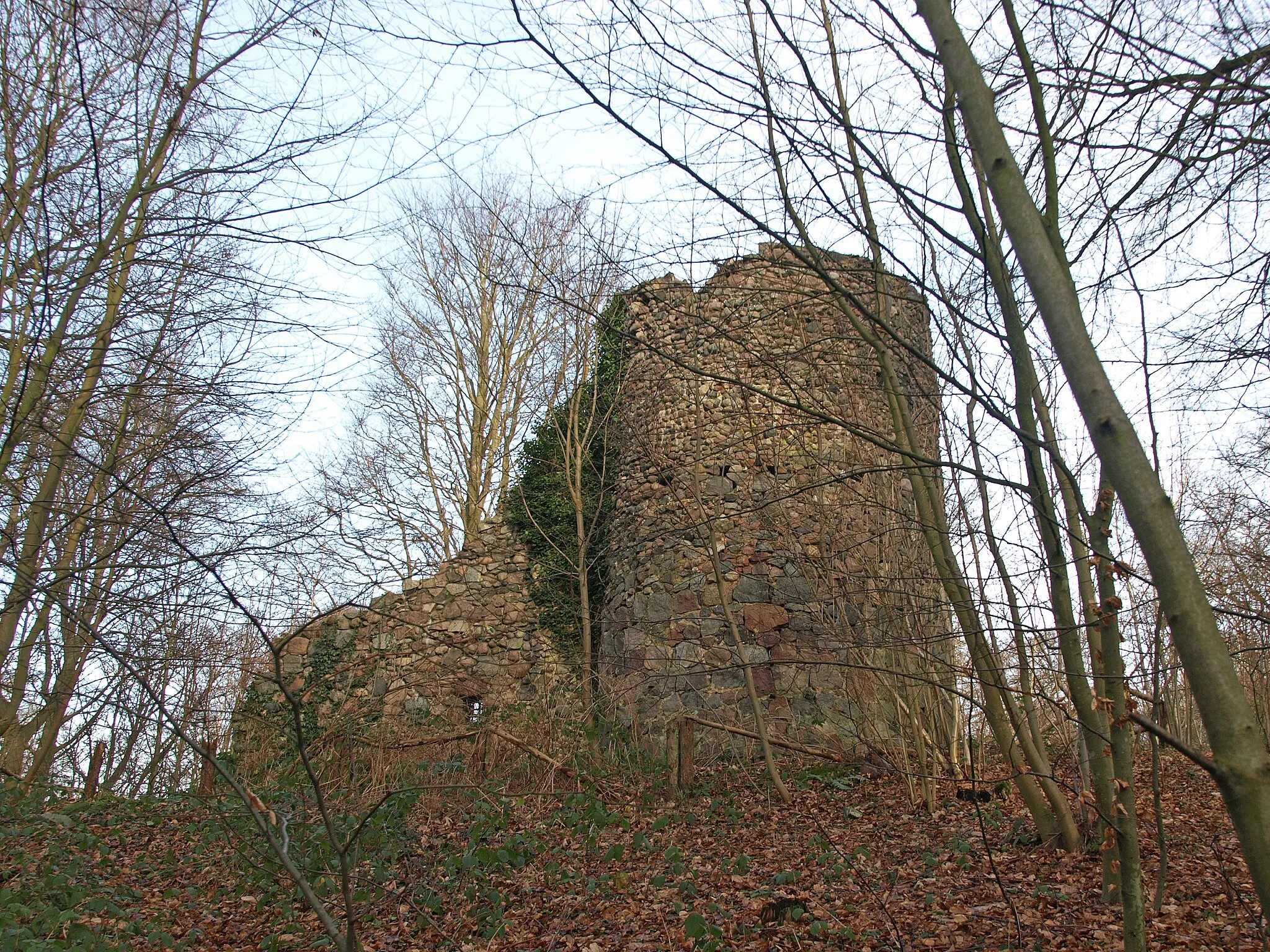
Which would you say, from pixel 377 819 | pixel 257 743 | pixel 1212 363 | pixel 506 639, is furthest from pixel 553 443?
pixel 1212 363

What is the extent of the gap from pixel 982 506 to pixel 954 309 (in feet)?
7.36

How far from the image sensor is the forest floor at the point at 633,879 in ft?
11.6

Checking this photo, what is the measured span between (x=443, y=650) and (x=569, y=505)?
2217mm

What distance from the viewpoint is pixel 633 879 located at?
4.62 metres

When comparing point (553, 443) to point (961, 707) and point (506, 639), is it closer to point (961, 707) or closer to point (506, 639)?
point (506, 639)

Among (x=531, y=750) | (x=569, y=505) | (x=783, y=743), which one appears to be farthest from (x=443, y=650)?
(x=783, y=743)

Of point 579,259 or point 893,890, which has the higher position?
point 579,259

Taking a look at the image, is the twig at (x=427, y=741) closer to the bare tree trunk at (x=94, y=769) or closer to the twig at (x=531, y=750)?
the twig at (x=531, y=750)

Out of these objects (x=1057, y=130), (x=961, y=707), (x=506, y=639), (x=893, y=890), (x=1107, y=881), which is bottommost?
(x=893, y=890)

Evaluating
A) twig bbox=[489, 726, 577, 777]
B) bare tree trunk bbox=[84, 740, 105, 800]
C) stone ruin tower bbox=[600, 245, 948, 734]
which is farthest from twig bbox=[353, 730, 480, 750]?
bare tree trunk bbox=[84, 740, 105, 800]

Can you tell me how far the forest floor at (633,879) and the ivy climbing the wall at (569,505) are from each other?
3.97m

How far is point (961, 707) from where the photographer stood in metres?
5.79

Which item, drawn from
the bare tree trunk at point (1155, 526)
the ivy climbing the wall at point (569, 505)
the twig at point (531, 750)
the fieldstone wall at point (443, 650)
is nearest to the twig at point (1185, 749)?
the bare tree trunk at point (1155, 526)

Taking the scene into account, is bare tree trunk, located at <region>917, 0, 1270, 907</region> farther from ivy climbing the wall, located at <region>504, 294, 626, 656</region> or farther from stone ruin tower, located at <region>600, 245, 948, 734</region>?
ivy climbing the wall, located at <region>504, 294, 626, 656</region>
